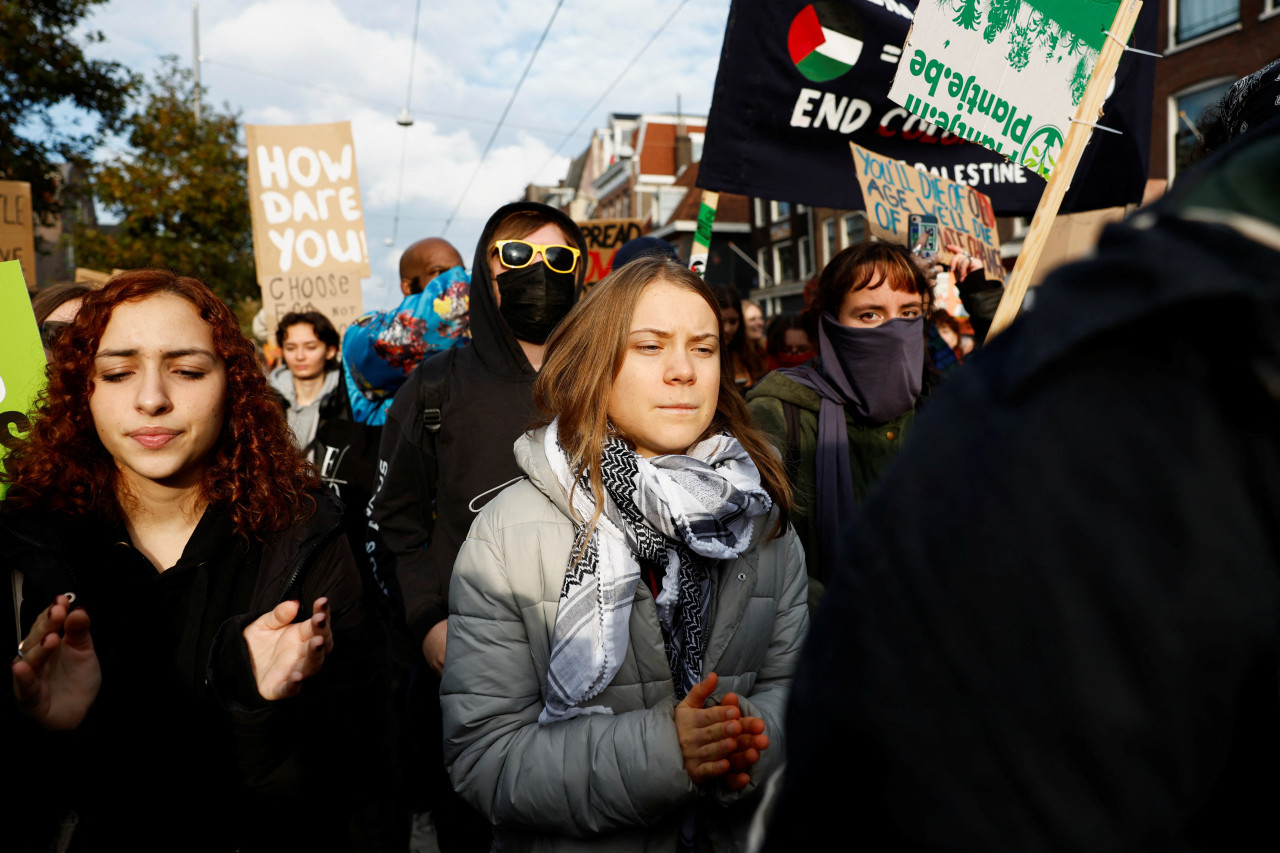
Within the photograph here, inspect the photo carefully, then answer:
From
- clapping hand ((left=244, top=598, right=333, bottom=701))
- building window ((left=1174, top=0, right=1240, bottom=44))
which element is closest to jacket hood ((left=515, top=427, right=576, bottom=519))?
clapping hand ((left=244, top=598, right=333, bottom=701))

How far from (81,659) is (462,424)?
1.35m

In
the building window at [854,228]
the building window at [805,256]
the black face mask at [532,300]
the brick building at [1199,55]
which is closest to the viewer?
the black face mask at [532,300]

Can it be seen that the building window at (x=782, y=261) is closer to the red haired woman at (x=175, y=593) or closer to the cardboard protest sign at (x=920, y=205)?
the cardboard protest sign at (x=920, y=205)

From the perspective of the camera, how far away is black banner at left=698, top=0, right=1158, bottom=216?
368cm

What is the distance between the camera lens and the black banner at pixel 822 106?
12.1 feet

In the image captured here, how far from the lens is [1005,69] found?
3004mm

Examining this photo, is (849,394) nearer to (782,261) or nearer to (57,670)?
(57,670)

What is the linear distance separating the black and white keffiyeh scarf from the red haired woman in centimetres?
50

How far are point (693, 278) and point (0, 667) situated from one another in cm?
166

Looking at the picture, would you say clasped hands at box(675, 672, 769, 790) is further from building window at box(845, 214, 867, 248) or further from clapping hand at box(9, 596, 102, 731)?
building window at box(845, 214, 867, 248)

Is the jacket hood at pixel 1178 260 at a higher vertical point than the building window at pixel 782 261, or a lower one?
lower

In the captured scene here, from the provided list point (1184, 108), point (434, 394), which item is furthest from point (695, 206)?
point (434, 394)

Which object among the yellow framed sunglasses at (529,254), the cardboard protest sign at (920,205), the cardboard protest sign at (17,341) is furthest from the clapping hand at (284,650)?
the cardboard protest sign at (920,205)

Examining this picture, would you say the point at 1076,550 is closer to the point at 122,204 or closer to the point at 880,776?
the point at 880,776
